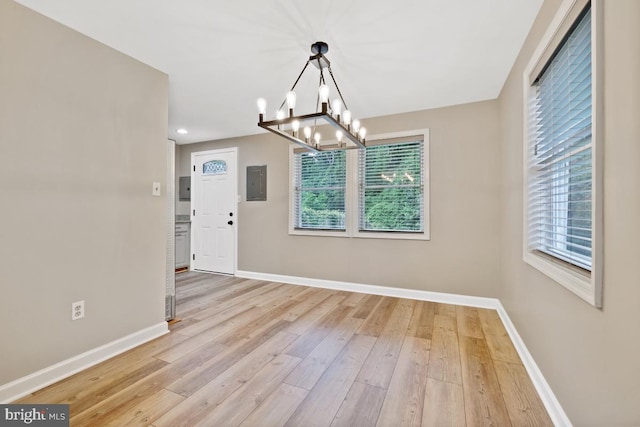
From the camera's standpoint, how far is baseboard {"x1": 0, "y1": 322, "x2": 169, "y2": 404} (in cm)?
170

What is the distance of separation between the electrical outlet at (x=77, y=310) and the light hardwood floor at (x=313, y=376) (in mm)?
386

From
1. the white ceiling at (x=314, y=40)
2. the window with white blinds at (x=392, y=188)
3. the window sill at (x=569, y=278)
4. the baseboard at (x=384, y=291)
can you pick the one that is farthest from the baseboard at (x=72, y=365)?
the window sill at (x=569, y=278)

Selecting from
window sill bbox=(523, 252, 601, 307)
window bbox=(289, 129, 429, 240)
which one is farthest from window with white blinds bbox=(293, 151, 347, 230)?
window sill bbox=(523, 252, 601, 307)

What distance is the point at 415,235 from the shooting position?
3631mm


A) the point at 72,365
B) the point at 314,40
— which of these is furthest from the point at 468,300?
the point at 72,365

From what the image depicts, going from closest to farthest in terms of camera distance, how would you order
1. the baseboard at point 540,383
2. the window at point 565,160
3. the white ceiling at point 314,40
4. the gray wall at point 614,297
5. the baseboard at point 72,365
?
the gray wall at point 614,297 → the window at point 565,160 → the baseboard at point 540,383 → the baseboard at point 72,365 → the white ceiling at point 314,40

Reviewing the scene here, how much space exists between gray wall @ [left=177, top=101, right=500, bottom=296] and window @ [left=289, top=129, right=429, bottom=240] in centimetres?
13

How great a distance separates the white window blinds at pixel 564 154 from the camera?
1.34 m

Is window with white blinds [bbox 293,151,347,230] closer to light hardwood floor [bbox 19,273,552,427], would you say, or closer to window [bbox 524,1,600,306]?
light hardwood floor [bbox 19,273,552,427]

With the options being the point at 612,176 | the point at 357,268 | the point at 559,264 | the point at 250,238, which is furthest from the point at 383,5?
the point at 250,238

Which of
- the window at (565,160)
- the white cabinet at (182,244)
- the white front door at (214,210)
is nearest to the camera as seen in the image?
the window at (565,160)

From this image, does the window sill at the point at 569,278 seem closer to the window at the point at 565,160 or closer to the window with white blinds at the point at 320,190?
the window at the point at 565,160

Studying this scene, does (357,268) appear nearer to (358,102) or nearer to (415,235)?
(415,235)

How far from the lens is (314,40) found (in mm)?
2178
